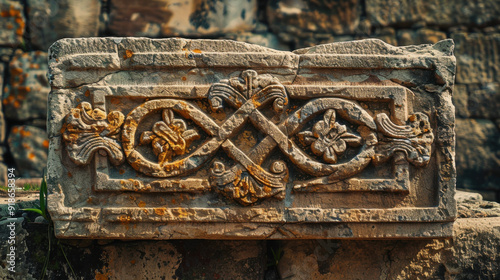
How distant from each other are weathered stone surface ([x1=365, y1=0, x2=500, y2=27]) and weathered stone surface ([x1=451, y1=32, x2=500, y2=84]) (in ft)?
0.42

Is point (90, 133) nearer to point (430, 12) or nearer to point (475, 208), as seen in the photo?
point (475, 208)

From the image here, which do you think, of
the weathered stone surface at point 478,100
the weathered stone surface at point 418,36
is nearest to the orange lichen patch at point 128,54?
the weathered stone surface at point 418,36

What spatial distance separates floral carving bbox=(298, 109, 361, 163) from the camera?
6.21 ft

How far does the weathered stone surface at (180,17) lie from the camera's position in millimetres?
3697

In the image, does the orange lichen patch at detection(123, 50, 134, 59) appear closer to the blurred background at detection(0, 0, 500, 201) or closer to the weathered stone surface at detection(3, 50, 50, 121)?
the blurred background at detection(0, 0, 500, 201)

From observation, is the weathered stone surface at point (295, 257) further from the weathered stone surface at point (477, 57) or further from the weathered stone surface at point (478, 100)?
the weathered stone surface at point (477, 57)

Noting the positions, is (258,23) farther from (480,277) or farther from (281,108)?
(480,277)

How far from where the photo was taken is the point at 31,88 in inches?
143

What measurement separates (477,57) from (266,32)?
1783 mm

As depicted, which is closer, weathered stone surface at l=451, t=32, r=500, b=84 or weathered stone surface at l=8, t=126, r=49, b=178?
weathered stone surface at l=8, t=126, r=49, b=178

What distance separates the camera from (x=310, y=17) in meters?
3.80

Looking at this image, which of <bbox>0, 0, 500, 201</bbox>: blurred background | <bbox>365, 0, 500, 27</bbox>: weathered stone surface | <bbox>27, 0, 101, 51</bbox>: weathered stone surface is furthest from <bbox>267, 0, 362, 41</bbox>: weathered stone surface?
<bbox>27, 0, 101, 51</bbox>: weathered stone surface

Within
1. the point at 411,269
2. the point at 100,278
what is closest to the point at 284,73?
the point at 411,269

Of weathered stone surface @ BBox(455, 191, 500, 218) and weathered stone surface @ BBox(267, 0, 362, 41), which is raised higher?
weathered stone surface @ BBox(267, 0, 362, 41)
